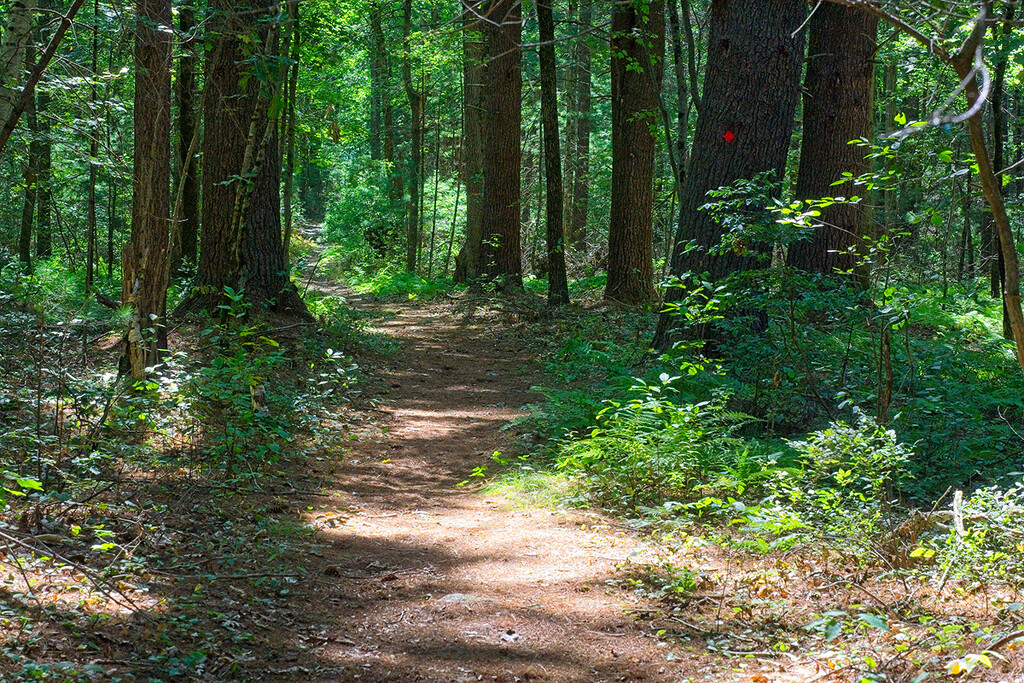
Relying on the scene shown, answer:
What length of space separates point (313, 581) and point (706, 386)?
413 cm

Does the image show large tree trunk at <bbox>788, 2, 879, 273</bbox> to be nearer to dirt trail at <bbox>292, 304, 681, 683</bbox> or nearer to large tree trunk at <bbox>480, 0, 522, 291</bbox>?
dirt trail at <bbox>292, 304, 681, 683</bbox>

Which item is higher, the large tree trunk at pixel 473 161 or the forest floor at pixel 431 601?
the large tree trunk at pixel 473 161

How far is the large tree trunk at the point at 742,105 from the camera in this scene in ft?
26.3

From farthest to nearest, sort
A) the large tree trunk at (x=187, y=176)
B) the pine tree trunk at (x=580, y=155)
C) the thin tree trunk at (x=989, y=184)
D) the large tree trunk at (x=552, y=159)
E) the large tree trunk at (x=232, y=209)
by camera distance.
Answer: the pine tree trunk at (x=580, y=155)
the large tree trunk at (x=187, y=176)
the large tree trunk at (x=552, y=159)
the large tree trunk at (x=232, y=209)
the thin tree trunk at (x=989, y=184)

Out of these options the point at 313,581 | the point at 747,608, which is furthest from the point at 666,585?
the point at 313,581

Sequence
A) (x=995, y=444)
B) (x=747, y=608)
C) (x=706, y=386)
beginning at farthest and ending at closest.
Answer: (x=706, y=386), (x=995, y=444), (x=747, y=608)

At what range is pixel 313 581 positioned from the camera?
4340mm

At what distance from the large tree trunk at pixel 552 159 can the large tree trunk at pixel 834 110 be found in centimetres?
387

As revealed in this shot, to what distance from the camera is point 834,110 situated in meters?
11.0

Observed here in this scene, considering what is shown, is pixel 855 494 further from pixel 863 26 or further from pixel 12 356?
pixel 863 26

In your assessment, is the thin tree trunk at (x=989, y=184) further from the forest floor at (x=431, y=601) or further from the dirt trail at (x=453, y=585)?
the dirt trail at (x=453, y=585)

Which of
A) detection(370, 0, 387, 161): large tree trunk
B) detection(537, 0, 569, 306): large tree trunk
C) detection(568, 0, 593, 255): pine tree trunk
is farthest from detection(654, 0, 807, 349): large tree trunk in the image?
detection(568, 0, 593, 255): pine tree trunk

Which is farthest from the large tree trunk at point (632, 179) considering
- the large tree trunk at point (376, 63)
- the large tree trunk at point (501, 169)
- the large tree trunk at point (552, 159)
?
the large tree trunk at point (376, 63)

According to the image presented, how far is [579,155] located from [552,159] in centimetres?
1192
